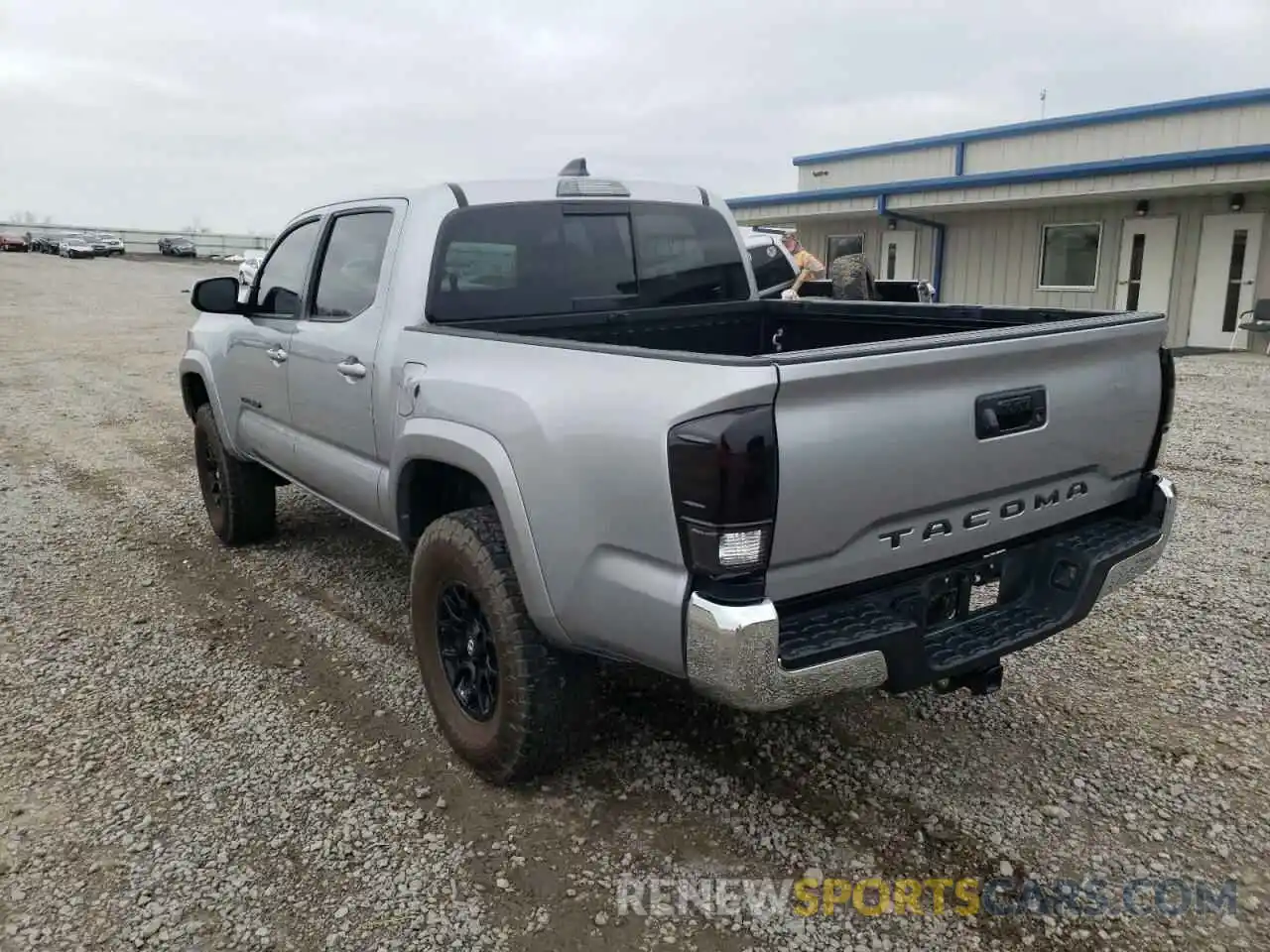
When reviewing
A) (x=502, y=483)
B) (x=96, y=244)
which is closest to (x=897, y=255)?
(x=502, y=483)

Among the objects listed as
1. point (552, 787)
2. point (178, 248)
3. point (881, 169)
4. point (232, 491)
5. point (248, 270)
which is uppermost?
point (881, 169)

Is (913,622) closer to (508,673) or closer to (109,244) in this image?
(508,673)

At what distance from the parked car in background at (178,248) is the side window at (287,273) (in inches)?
2406

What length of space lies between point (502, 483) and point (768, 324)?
85.5 inches

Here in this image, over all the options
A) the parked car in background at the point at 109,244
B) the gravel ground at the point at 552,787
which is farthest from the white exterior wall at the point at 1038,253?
the parked car in background at the point at 109,244

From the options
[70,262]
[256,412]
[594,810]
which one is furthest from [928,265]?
[70,262]

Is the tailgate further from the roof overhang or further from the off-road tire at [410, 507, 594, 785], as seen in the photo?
the roof overhang

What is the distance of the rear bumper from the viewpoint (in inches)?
94.3

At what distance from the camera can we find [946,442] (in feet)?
8.72

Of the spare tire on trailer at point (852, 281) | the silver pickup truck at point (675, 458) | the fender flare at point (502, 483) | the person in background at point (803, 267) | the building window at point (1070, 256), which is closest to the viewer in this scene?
the silver pickup truck at point (675, 458)

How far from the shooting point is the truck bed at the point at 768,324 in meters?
3.88

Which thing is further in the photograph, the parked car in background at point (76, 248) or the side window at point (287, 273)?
the parked car in background at point (76, 248)

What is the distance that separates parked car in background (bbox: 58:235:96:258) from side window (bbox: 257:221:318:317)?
56440mm

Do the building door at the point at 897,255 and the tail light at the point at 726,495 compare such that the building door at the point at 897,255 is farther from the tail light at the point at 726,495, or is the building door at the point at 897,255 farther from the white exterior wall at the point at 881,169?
the tail light at the point at 726,495
